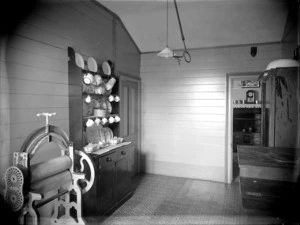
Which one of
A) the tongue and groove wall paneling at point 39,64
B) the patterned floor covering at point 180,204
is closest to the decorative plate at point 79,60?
the tongue and groove wall paneling at point 39,64

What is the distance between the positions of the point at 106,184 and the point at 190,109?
242 cm

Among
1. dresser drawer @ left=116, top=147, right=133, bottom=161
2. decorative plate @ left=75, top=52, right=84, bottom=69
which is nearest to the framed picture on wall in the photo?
dresser drawer @ left=116, top=147, right=133, bottom=161

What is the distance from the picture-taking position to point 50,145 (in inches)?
107

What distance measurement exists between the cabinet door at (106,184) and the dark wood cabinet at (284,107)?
2.05 metres

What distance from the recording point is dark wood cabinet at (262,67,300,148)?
252 cm

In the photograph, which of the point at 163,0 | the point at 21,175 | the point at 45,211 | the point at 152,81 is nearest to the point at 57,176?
the point at 21,175

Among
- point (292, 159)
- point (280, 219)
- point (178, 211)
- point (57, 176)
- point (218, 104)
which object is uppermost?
point (218, 104)

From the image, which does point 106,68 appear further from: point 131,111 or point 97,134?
point 131,111

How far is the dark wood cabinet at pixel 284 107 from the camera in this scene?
2.52m

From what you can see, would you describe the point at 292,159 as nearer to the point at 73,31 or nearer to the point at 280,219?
the point at 280,219

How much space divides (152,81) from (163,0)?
1.84 m

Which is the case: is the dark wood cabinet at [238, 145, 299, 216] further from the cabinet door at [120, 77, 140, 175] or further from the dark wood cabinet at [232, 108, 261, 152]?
the dark wood cabinet at [232, 108, 261, 152]

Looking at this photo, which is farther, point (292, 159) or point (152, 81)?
point (152, 81)

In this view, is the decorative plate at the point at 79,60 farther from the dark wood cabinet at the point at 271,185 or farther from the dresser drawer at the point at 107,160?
the dark wood cabinet at the point at 271,185
